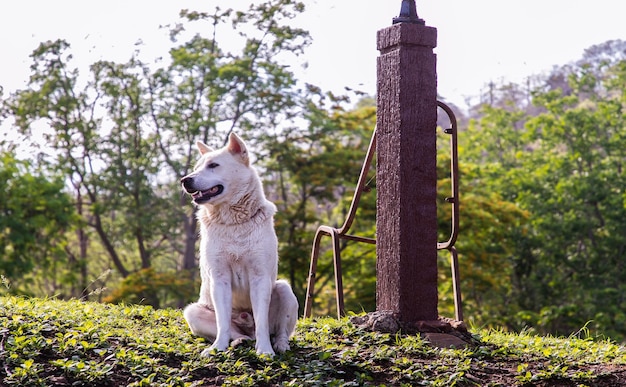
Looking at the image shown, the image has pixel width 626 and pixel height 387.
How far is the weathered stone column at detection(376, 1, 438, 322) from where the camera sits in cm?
715

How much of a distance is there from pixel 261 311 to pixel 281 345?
38 centimetres

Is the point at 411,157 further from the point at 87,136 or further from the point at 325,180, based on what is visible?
the point at 87,136

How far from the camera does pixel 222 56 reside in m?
26.7

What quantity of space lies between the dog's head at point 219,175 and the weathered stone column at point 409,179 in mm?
1296

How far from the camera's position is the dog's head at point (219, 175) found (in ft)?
21.3

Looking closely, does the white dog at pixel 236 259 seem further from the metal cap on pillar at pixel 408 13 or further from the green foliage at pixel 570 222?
the green foliage at pixel 570 222

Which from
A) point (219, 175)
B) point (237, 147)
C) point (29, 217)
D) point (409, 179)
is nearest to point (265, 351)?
point (219, 175)

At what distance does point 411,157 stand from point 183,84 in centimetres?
2077

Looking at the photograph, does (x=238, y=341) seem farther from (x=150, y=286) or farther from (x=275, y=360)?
(x=150, y=286)

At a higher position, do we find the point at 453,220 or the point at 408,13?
the point at 408,13

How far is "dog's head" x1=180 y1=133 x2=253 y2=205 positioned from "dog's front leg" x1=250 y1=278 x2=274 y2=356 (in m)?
0.71

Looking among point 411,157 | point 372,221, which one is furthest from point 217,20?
point 411,157

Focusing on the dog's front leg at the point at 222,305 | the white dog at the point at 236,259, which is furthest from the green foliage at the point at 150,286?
the dog's front leg at the point at 222,305

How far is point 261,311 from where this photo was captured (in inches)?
254
